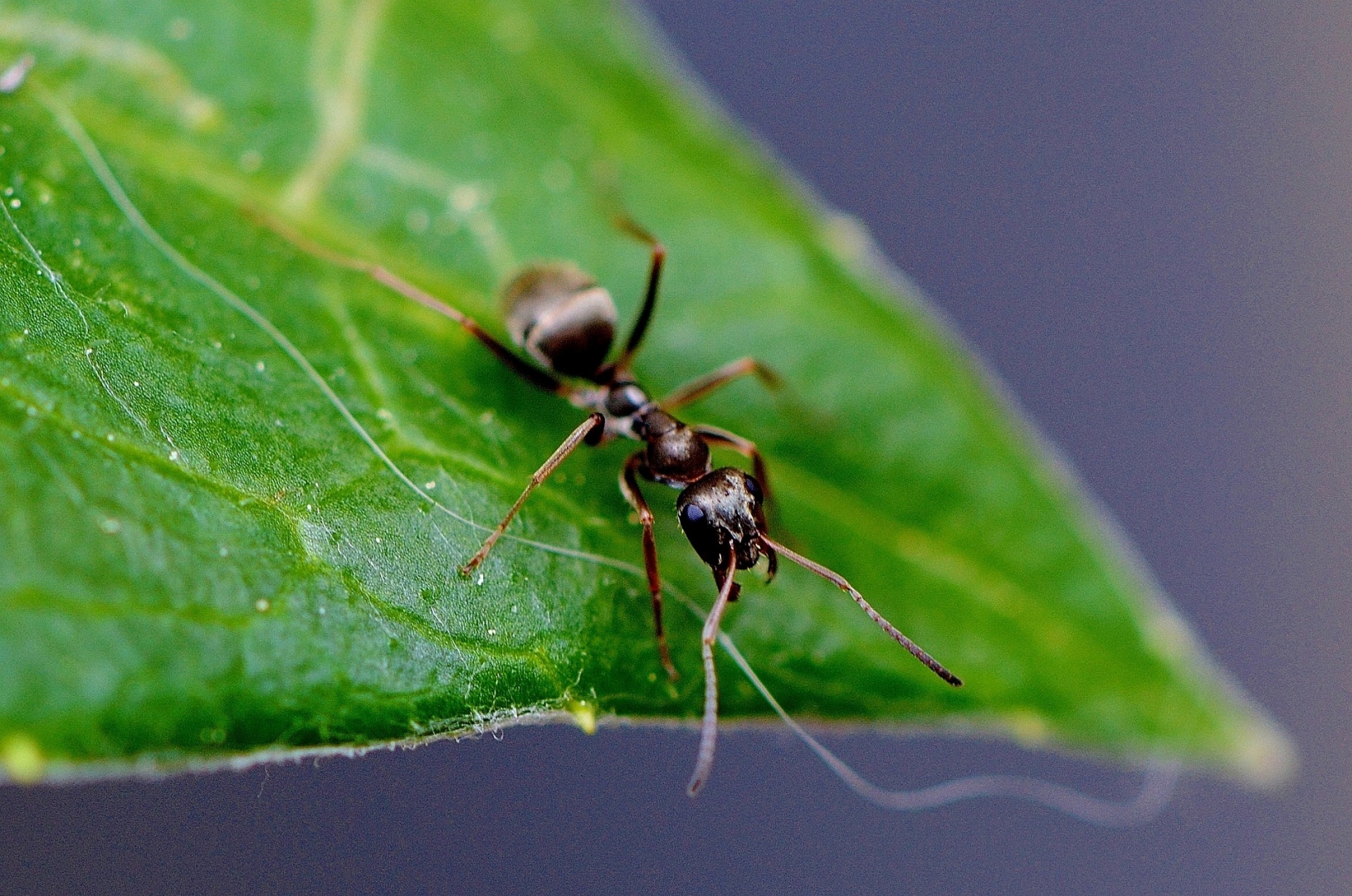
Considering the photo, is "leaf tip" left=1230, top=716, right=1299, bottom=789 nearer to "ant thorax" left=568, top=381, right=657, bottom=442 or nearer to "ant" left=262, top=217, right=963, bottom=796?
"ant" left=262, top=217, right=963, bottom=796

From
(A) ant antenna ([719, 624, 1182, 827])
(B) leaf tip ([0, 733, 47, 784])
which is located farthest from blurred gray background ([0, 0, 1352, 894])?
(B) leaf tip ([0, 733, 47, 784])

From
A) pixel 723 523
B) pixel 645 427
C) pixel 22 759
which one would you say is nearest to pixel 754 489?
pixel 723 523

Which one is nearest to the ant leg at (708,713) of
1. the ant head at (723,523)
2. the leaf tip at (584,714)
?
the ant head at (723,523)

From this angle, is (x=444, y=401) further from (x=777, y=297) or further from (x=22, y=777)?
(x=22, y=777)

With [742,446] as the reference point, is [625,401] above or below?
above

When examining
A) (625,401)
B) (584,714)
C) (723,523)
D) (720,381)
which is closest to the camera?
(584,714)

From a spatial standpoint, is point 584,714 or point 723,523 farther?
point 723,523

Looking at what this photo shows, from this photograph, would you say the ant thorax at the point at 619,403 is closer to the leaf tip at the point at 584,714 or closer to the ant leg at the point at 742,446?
the ant leg at the point at 742,446

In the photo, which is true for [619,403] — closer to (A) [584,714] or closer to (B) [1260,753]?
(A) [584,714]
